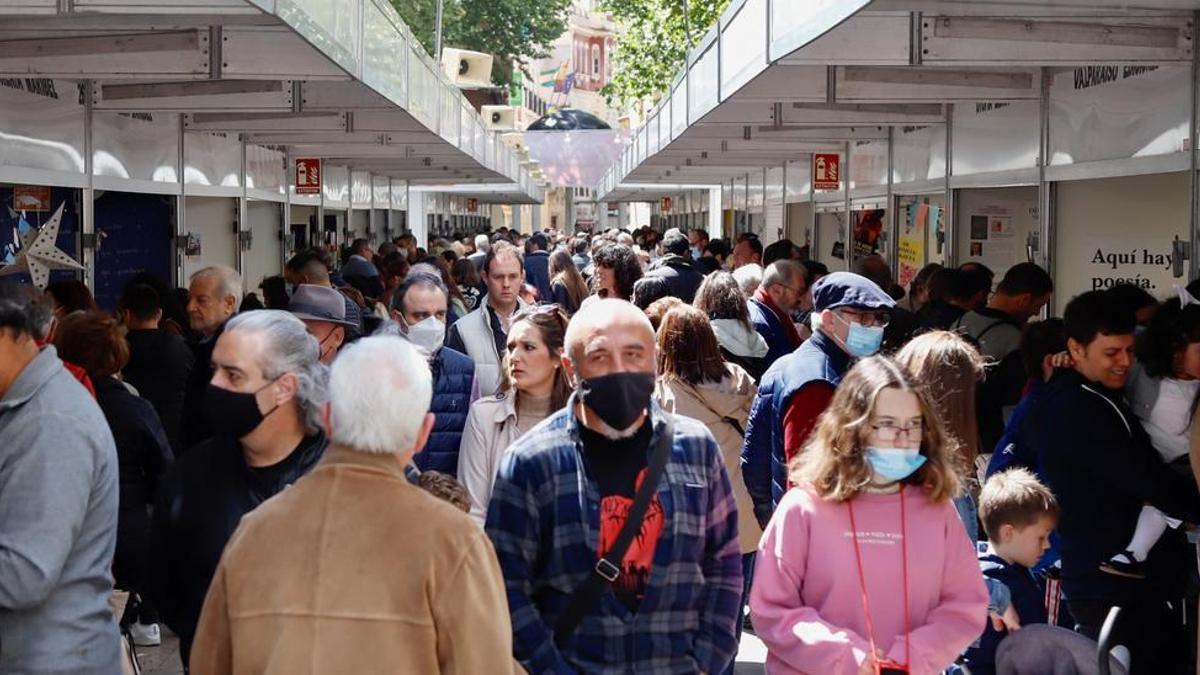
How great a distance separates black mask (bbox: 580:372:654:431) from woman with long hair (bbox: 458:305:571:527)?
56.7 inches

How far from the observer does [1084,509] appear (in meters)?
5.77

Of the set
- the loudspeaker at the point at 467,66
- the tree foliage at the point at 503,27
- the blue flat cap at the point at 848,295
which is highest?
the tree foliage at the point at 503,27

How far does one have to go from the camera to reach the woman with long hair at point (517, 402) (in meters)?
5.52

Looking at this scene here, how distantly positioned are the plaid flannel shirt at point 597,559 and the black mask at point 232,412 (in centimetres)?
67

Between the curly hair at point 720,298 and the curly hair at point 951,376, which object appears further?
the curly hair at point 720,298

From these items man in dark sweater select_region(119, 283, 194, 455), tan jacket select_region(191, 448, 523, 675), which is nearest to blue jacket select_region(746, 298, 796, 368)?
man in dark sweater select_region(119, 283, 194, 455)

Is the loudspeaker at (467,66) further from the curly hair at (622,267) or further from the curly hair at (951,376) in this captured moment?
the curly hair at (951,376)

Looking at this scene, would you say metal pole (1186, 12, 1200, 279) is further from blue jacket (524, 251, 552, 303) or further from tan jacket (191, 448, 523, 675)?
blue jacket (524, 251, 552, 303)

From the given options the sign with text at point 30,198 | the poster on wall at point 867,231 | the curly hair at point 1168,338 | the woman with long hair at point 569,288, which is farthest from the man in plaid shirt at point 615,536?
the poster on wall at point 867,231

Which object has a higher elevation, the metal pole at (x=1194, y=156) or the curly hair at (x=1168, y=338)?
the metal pole at (x=1194, y=156)

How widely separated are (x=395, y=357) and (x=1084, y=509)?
322cm

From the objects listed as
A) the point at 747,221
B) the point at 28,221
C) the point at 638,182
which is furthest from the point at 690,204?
the point at 28,221

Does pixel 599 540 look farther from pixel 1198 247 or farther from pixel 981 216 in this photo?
pixel 981 216

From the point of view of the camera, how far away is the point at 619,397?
4027 mm
